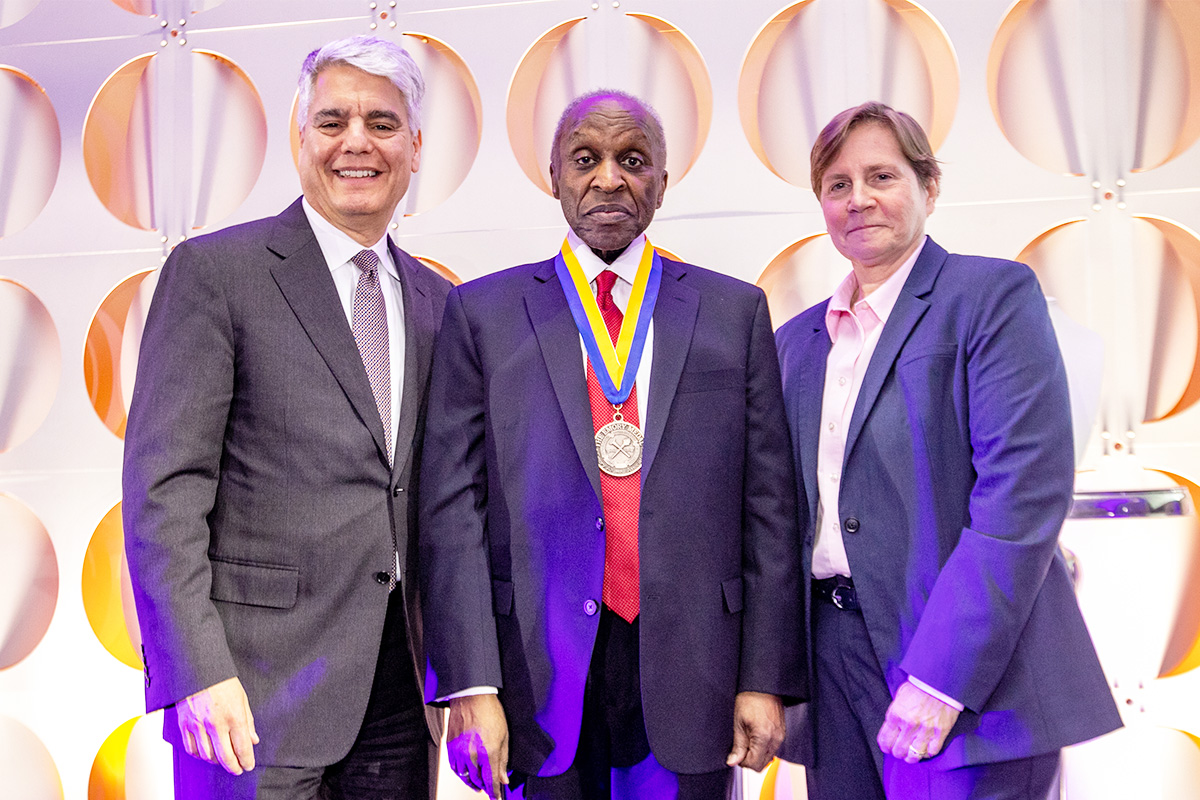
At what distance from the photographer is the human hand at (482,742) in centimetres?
192

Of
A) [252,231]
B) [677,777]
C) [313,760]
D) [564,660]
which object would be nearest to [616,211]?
[252,231]

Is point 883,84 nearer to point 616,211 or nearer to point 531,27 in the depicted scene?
point 531,27

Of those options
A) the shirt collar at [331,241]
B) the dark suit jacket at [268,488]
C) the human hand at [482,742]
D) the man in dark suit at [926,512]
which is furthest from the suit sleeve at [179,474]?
the man in dark suit at [926,512]

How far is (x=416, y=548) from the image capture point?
86.4 inches

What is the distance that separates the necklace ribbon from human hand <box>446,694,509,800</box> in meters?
0.71

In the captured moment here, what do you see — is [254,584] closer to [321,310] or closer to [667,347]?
[321,310]

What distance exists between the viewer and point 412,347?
2.25m

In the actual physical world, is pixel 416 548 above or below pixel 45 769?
above

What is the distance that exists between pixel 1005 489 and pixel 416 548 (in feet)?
4.36

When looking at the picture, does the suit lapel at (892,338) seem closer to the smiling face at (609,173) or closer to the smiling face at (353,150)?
the smiling face at (609,173)

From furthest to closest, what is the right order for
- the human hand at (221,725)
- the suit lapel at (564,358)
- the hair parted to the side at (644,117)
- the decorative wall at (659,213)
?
the decorative wall at (659,213), the hair parted to the side at (644,117), the suit lapel at (564,358), the human hand at (221,725)

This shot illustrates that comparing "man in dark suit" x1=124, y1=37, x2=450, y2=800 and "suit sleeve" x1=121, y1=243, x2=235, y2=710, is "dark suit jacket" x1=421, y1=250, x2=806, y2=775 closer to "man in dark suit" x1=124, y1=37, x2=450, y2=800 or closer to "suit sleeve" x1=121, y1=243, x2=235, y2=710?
"man in dark suit" x1=124, y1=37, x2=450, y2=800

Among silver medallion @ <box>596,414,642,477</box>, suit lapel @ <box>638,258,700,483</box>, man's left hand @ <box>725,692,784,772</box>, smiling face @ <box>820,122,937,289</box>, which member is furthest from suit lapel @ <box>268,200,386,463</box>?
smiling face @ <box>820,122,937,289</box>

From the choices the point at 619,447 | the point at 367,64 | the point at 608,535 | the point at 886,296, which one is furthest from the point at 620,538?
the point at 367,64
